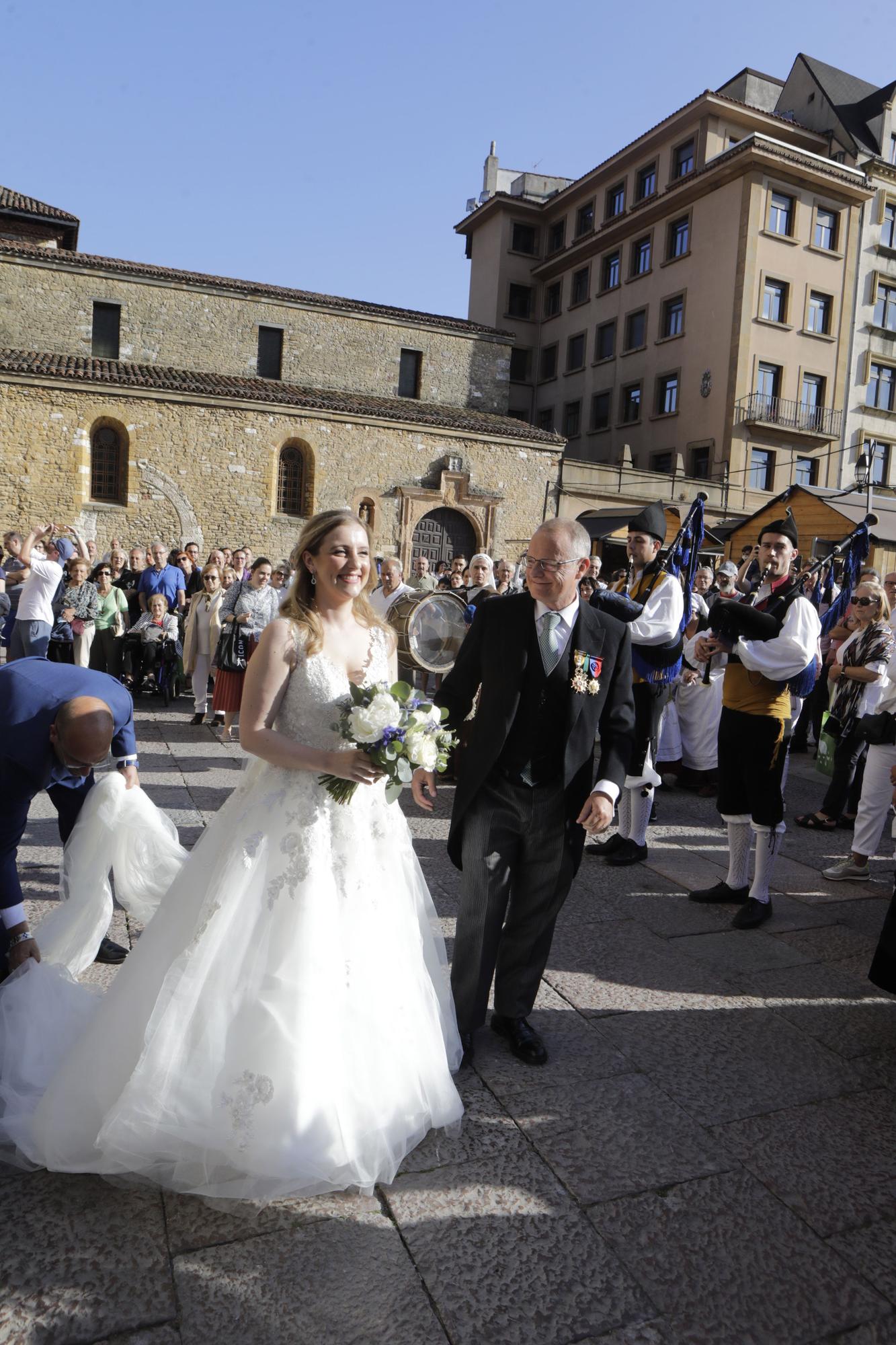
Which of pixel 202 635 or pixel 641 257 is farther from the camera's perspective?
pixel 641 257

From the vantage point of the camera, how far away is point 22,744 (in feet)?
10.3

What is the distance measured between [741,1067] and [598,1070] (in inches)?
23.2

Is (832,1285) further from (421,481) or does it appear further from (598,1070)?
(421,481)

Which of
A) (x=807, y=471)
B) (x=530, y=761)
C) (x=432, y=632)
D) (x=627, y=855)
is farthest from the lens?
(x=807, y=471)

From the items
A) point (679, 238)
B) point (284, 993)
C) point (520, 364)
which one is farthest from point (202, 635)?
point (520, 364)

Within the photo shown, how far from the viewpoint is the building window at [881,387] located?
35469 mm

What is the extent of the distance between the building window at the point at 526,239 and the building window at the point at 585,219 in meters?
2.86

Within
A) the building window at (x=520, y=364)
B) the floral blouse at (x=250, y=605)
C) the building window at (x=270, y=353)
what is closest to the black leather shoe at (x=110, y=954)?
the floral blouse at (x=250, y=605)

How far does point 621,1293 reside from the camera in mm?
2346

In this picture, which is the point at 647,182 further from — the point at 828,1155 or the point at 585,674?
the point at 828,1155

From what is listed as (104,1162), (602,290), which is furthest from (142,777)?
(602,290)

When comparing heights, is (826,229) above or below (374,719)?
above

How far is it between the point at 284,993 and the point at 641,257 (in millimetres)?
39973

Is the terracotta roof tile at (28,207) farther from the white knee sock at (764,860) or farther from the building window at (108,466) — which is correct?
the white knee sock at (764,860)
